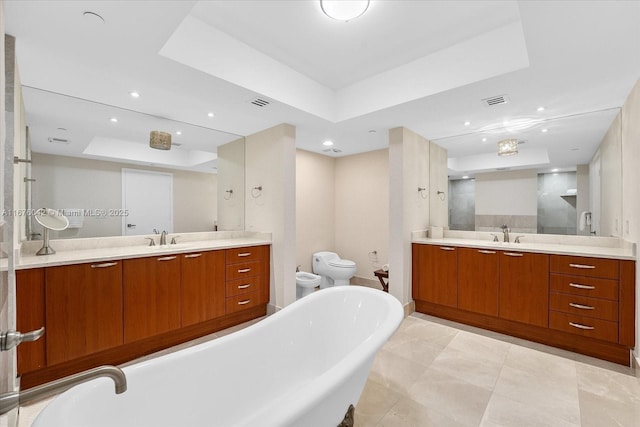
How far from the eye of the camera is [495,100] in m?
2.46

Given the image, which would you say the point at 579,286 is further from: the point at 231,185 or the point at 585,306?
the point at 231,185

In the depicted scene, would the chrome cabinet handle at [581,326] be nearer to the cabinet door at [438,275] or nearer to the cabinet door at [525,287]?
the cabinet door at [525,287]

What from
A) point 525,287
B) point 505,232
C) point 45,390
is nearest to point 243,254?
point 45,390

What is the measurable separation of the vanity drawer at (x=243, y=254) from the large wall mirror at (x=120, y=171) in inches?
23.7

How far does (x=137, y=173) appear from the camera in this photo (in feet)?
9.11

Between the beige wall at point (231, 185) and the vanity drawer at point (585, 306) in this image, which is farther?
the beige wall at point (231, 185)

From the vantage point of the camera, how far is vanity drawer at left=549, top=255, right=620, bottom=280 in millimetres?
2230

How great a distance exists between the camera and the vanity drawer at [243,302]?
2.87 metres

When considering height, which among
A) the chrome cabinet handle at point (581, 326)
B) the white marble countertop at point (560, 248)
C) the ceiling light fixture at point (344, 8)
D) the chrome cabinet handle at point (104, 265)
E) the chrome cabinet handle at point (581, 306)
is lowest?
the chrome cabinet handle at point (581, 326)

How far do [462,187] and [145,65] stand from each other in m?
3.47

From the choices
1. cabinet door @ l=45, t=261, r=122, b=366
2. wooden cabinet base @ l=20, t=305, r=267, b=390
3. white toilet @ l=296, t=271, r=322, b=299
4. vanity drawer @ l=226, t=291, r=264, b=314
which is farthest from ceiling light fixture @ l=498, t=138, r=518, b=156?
cabinet door @ l=45, t=261, r=122, b=366

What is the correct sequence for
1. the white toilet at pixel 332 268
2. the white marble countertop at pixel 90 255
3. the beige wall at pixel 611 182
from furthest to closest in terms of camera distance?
the white toilet at pixel 332 268 → the beige wall at pixel 611 182 → the white marble countertop at pixel 90 255

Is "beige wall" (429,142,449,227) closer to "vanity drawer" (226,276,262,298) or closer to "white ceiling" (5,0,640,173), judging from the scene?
"white ceiling" (5,0,640,173)

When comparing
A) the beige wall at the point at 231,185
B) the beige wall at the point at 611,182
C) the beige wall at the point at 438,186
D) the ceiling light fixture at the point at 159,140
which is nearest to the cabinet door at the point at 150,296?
the beige wall at the point at 231,185
